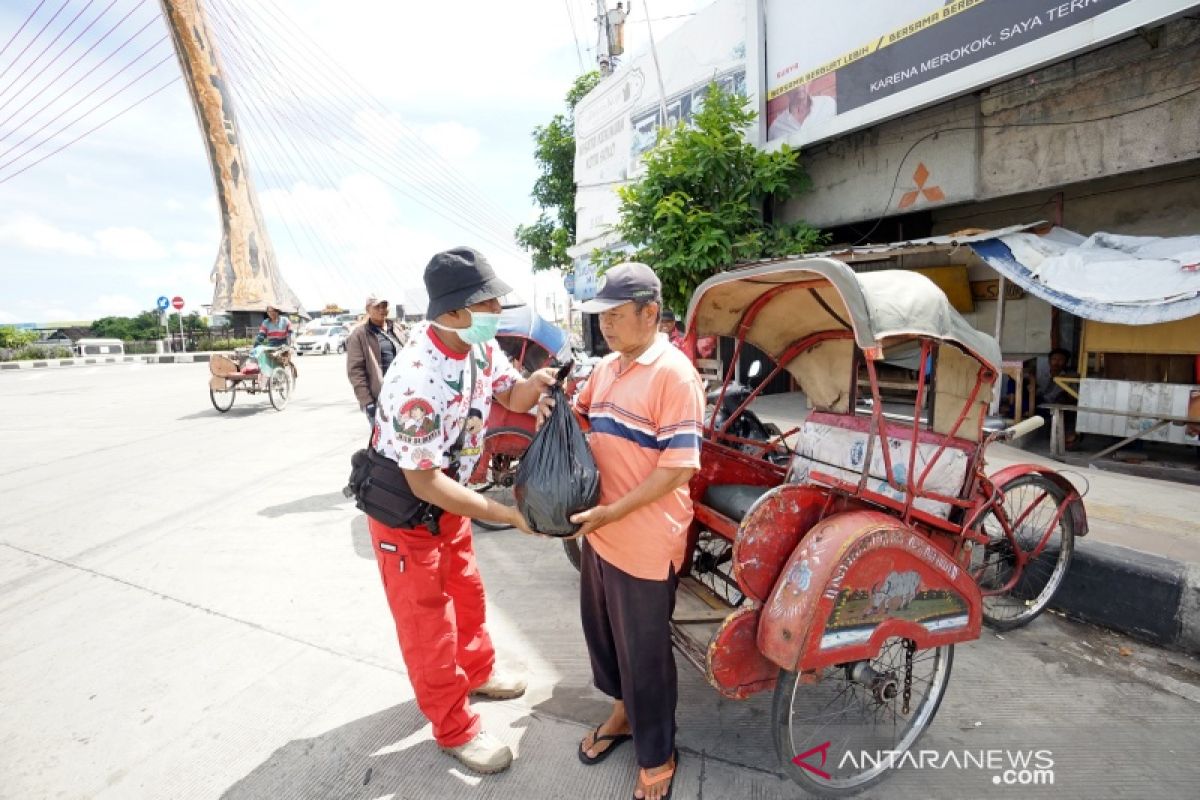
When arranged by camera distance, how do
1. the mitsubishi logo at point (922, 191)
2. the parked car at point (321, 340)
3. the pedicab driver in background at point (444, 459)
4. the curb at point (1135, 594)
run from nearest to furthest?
1. the pedicab driver in background at point (444, 459)
2. the curb at point (1135, 594)
3. the mitsubishi logo at point (922, 191)
4. the parked car at point (321, 340)

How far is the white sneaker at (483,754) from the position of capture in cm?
218

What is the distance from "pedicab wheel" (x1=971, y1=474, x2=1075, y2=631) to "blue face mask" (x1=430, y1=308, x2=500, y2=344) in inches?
104

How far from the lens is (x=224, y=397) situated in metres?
10.8

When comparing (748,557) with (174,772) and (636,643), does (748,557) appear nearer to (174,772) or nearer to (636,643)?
(636,643)

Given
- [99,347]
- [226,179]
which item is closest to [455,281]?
[226,179]

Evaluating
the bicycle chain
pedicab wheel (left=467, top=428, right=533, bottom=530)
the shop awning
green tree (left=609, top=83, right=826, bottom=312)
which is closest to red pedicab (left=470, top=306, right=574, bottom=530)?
pedicab wheel (left=467, top=428, right=533, bottom=530)

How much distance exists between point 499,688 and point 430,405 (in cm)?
138

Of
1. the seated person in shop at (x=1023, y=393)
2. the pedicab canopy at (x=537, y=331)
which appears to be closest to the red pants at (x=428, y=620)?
the pedicab canopy at (x=537, y=331)

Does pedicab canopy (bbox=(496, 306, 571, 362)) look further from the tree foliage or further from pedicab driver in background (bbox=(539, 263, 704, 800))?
the tree foliage

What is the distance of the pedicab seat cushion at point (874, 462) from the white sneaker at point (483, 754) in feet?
5.93

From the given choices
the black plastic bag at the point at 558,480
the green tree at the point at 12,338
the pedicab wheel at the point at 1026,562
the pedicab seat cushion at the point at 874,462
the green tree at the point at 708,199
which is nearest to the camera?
the black plastic bag at the point at 558,480

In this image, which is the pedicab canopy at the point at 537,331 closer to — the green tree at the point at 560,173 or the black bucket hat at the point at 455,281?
the black bucket hat at the point at 455,281

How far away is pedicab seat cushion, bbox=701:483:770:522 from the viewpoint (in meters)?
2.72

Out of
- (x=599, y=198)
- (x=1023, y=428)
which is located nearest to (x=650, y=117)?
(x=599, y=198)
